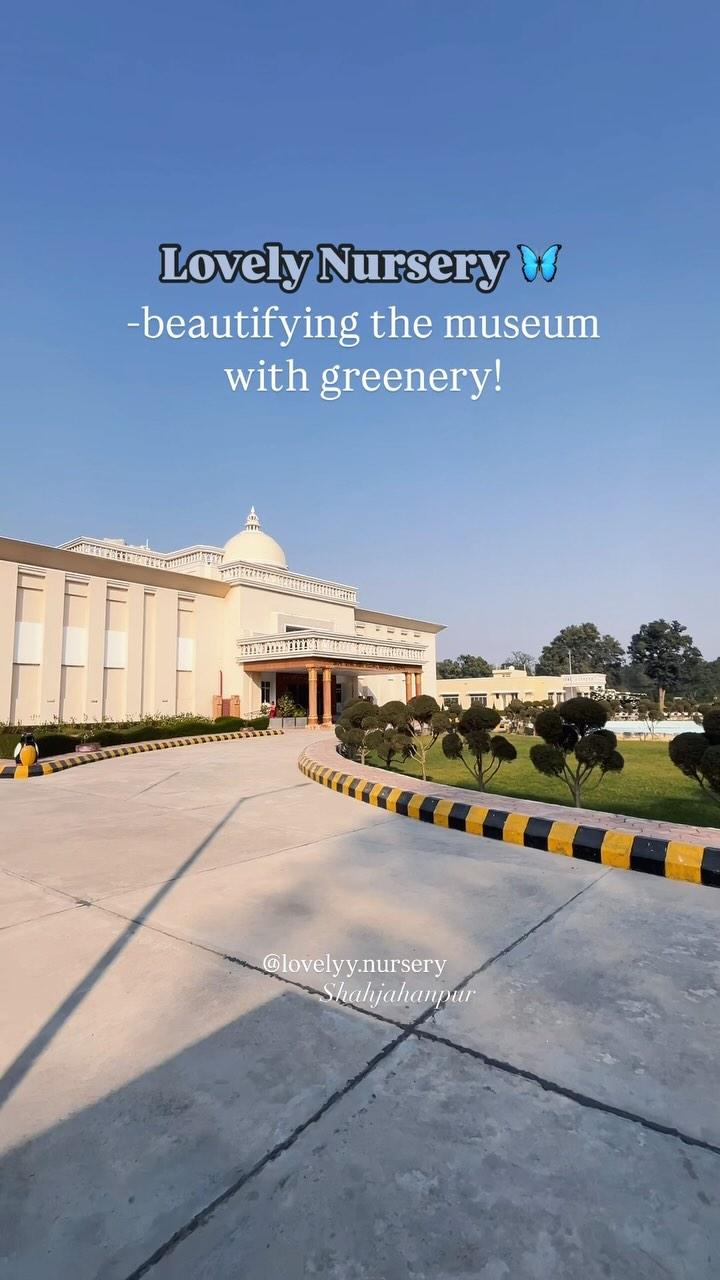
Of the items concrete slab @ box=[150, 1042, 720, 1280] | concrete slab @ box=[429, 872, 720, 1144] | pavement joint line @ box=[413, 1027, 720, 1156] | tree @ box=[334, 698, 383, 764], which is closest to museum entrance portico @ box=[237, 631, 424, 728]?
tree @ box=[334, 698, 383, 764]

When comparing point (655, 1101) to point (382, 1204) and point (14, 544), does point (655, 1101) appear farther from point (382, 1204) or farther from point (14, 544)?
point (14, 544)

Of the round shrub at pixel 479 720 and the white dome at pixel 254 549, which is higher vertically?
the white dome at pixel 254 549

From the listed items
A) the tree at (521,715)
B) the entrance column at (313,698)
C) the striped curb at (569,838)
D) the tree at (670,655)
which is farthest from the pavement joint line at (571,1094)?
the tree at (670,655)

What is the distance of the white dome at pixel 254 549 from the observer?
29828 mm

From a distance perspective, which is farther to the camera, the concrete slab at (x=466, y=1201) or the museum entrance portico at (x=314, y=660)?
the museum entrance portico at (x=314, y=660)

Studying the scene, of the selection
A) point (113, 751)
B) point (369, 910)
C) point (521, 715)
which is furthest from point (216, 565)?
point (369, 910)

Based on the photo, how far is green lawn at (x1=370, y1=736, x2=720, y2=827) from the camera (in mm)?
7500

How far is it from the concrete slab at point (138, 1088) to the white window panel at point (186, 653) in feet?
71.3

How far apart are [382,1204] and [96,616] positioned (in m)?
22.0

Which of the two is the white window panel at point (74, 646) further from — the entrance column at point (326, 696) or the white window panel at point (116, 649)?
the entrance column at point (326, 696)

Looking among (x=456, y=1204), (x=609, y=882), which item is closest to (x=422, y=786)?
(x=609, y=882)

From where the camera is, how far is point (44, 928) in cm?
349

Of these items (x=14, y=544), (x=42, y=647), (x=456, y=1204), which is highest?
(x=14, y=544)

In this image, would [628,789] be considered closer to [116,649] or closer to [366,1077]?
[366,1077]
